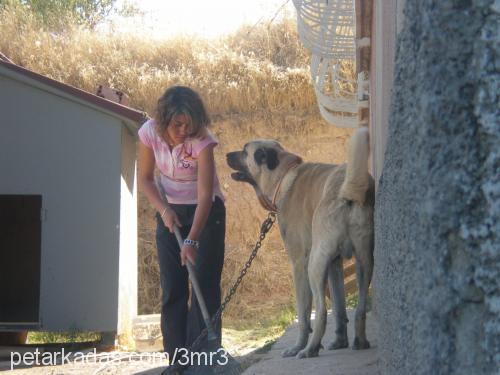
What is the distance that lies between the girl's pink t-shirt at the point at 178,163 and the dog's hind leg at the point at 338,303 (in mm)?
964

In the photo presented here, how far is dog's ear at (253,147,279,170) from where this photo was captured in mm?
5965

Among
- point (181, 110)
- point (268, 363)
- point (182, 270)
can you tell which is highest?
point (181, 110)

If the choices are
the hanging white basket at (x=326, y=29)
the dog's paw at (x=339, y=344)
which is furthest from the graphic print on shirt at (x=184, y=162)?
the hanging white basket at (x=326, y=29)

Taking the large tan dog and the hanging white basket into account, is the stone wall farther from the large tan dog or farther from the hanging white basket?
the hanging white basket

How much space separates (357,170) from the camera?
4.32m

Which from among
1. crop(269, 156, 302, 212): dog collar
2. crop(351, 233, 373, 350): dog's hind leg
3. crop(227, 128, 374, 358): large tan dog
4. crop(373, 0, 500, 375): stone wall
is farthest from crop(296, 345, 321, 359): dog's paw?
crop(373, 0, 500, 375): stone wall

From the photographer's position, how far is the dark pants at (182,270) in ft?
16.0

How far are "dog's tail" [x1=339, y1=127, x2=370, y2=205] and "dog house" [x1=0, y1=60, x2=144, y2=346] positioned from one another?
4.71 metres

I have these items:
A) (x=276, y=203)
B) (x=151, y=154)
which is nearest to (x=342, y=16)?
(x=276, y=203)

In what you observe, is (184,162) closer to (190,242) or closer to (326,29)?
(190,242)

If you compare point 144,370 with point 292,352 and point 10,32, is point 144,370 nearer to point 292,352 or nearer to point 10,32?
point 292,352

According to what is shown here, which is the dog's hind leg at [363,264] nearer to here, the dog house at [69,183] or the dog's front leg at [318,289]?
the dog's front leg at [318,289]

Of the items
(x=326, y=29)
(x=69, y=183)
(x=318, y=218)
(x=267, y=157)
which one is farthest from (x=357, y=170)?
(x=69, y=183)

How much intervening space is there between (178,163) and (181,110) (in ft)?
1.18
